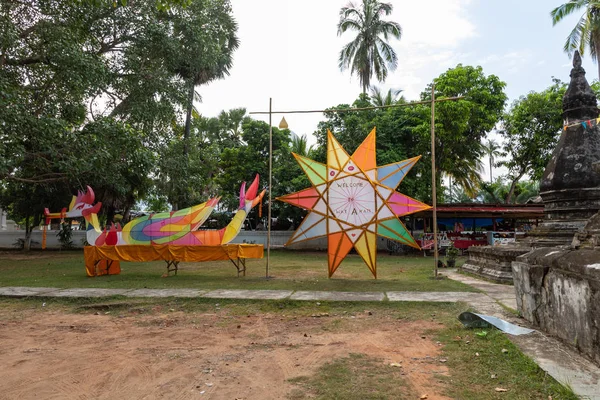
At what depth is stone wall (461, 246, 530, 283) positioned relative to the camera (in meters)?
9.62

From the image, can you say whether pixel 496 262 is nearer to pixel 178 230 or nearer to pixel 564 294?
pixel 564 294

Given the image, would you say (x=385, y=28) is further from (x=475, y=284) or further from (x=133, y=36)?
(x=475, y=284)

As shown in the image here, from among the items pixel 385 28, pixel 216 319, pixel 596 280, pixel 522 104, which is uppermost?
pixel 385 28

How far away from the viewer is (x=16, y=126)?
10984 mm

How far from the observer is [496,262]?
1025 centimetres

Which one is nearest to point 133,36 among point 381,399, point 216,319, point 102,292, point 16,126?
point 16,126

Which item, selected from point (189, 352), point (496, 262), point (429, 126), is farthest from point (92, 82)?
point (429, 126)

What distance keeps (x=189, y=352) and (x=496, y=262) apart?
847cm

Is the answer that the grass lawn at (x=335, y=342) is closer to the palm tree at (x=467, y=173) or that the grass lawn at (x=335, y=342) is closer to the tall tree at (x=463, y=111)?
the tall tree at (x=463, y=111)

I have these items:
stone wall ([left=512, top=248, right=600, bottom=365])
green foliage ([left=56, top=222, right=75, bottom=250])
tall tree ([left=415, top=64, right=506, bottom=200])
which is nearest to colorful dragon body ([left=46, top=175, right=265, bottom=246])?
stone wall ([left=512, top=248, right=600, bottom=365])

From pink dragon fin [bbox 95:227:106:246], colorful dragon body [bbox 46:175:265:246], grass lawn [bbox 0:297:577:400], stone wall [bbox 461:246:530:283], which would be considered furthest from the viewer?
pink dragon fin [bbox 95:227:106:246]

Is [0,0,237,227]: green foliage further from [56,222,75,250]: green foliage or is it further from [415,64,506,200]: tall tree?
[415,64,506,200]: tall tree

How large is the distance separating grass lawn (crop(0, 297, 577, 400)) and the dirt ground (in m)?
0.02

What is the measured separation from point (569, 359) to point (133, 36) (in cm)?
1631
